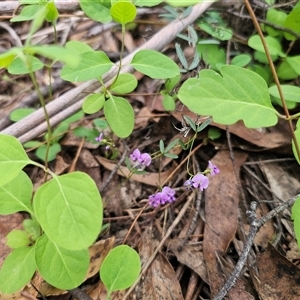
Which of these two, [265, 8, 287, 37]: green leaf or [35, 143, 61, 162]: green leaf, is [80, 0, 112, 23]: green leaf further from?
[265, 8, 287, 37]: green leaf

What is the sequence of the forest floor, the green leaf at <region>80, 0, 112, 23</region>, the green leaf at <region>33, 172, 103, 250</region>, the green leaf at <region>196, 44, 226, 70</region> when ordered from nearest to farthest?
the green leaf at <region>33, 172, 103, 250</region>
the forest floor
the green leaf at <region>80, 0, 112, 23</region>
the green leaf at <region>196, 44, 226, 70</region>

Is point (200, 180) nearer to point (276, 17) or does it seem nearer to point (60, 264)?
point (60, 264)

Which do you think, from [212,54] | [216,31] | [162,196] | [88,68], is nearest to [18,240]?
[162,196]

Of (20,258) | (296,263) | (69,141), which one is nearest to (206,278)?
(296,263)

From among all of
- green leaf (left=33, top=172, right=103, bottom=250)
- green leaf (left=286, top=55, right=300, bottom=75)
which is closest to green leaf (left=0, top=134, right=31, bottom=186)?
green leaf (left=33, top=172, right=103, bottom=250)

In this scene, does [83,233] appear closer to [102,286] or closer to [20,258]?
[20,258]

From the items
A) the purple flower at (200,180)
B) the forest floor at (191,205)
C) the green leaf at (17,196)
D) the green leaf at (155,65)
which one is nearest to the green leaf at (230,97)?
the green leaf at (155,65)
